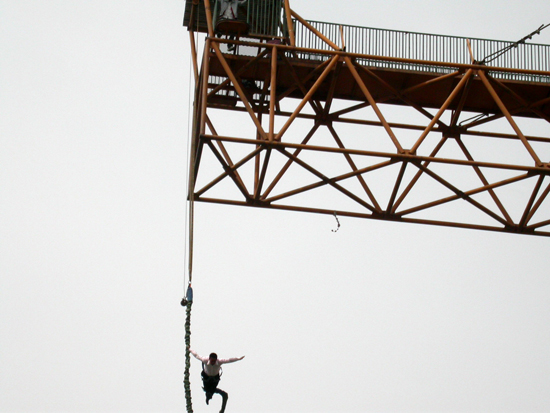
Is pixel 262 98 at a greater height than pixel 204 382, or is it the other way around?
pixel 262 98

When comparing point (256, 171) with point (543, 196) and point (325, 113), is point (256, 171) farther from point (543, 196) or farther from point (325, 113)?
point (543, 196)

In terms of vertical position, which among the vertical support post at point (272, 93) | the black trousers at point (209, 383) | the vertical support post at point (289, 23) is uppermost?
the vertical support post at point (289, 23)

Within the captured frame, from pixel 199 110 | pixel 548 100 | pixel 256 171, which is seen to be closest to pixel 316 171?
pixel 256 171

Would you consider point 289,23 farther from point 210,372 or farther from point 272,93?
point 210,372

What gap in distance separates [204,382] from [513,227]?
25.5 ft

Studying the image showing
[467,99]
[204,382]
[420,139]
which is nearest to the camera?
[204,382]

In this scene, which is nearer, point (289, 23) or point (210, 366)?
point (210, 366)

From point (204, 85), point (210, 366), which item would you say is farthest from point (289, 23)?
point (210, 366)

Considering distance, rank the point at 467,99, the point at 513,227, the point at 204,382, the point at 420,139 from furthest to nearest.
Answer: the point at 467,99 → the point at 513,227 → the point at 420,139 → the point at 204,382

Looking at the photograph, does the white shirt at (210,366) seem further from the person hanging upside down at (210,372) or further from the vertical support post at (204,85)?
the vertical support post at (204,85)

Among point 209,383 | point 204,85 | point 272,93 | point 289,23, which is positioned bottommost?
point 209,383

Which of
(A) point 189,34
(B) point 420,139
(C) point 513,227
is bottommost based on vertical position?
(C) point 513,227

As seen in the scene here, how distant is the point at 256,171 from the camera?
23375 mm

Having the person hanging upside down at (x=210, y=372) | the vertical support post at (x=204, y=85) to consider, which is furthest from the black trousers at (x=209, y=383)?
the vertical support post at (x=204, y=85)
